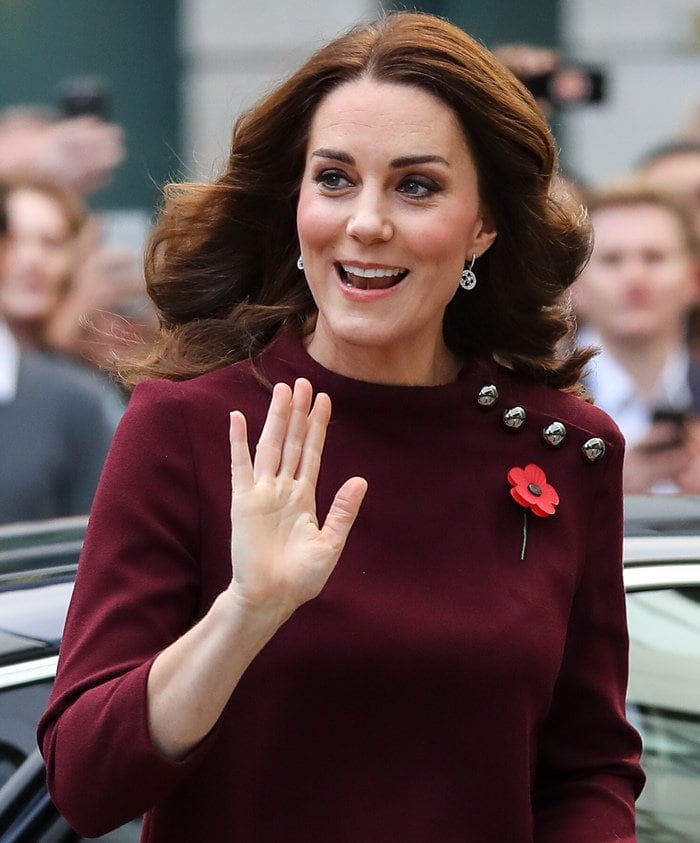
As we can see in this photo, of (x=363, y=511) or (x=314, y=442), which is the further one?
(x=363, y=511)

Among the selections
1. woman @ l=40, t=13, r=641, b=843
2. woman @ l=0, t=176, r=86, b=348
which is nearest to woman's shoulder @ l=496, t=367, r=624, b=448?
woman @ l=40, t=13, r=641, b=843

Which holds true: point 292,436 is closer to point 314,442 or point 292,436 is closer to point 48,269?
point 314,442

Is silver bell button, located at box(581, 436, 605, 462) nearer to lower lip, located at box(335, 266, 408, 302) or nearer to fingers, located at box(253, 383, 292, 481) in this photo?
lower lip, located at box(335, 266, 408, 302)

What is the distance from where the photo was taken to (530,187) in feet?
7.22

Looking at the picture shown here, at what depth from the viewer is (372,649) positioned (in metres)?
1.86

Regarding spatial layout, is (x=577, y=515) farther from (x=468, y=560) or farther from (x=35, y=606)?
(x=35, y=606)

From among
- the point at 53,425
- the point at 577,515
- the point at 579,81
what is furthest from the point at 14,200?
the point at 577,515

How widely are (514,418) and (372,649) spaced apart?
0.41 m

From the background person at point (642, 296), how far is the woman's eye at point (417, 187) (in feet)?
9.13

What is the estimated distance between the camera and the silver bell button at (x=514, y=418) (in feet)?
6.99

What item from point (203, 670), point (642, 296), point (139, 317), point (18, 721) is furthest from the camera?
point (139, 317)

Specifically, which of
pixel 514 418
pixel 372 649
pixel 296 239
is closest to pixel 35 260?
pixel 296 239

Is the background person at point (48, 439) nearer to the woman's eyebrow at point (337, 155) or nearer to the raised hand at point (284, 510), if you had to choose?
the woman's eyebrow at point (337, 155)

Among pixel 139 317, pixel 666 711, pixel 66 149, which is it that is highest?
pixel 66 149
